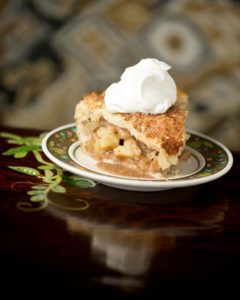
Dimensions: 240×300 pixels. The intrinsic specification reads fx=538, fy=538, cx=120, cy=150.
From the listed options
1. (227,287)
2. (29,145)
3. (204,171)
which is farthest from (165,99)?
(227,287)

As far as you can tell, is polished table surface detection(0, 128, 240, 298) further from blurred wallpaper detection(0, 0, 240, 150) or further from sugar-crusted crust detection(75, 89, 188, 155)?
blurred wallpaper detection(0, 0, 240, 150)

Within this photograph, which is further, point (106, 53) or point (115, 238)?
point (106, 53)

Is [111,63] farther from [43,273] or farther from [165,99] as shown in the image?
[43,273]

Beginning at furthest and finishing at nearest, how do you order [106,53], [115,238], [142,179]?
[106,53]
[142,179]
[115,238]

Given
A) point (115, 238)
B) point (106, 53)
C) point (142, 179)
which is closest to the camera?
point (115, 238)

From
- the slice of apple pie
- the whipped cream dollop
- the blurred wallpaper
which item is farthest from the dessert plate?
the blurred wallpaper

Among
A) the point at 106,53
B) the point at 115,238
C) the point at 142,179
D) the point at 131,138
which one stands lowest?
the point at 115,238

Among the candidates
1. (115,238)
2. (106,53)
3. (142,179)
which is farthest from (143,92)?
(106,53)

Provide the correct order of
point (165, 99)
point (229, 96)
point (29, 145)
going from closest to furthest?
point (165, 99)
point (29, 145)
point (229, 96)

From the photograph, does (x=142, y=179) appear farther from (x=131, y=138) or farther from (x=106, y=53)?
(x=106, y=53)
